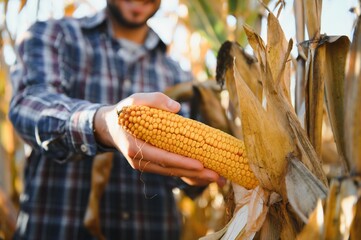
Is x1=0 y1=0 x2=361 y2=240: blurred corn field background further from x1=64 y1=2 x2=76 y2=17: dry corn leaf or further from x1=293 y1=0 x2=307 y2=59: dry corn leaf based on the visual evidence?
x1=64 y1=2 x2=76 y2=17: dry corn leaf

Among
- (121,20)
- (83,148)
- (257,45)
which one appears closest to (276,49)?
(257,45)

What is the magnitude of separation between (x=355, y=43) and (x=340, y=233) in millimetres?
305

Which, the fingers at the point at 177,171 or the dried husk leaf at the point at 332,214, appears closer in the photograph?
the dried husk leaf at the point at 332,214

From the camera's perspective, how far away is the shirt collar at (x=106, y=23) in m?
1.69

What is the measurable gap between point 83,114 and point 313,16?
0.58 meters

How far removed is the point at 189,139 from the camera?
2.81 ft

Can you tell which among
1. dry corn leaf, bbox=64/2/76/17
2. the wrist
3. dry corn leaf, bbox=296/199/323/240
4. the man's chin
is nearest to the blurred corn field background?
dry corn leaf, bbox=296/199/323/240

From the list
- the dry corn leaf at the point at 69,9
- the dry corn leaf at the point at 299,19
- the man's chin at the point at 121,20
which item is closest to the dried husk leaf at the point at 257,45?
the dry corn leaf at the point at 299,19

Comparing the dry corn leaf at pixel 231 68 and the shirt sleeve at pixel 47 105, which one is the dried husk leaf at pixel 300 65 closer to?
the dry corn leaf at pixel 231 68

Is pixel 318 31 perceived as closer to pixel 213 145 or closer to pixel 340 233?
pixel 213 145

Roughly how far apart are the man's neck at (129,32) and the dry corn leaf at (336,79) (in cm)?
101

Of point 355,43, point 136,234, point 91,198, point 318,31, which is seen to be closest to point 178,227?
point 136,234

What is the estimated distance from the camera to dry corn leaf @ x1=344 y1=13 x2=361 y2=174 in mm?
674

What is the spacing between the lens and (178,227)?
1684mm
